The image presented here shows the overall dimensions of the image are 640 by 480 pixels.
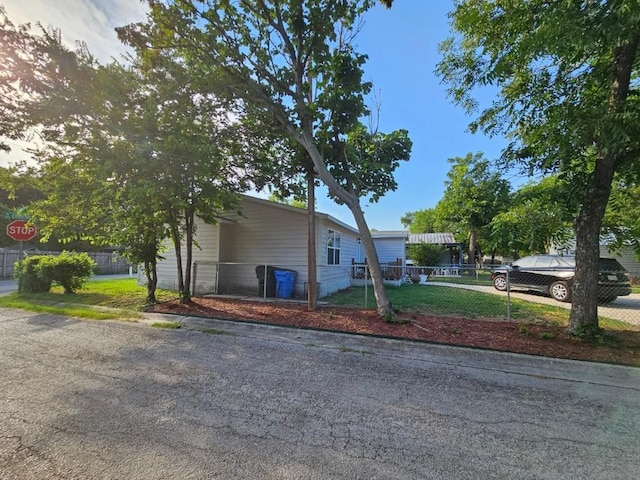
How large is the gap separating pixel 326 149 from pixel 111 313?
261 inches


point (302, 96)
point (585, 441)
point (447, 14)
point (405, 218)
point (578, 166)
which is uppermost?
point (405, 218)

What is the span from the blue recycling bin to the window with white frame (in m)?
1.97

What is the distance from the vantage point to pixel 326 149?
7.33 metres

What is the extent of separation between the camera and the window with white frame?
11.7 metres

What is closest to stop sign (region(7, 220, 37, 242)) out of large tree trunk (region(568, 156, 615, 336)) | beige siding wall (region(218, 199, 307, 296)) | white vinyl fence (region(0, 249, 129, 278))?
white vinyl fence (region(0, 249, 129, 278))

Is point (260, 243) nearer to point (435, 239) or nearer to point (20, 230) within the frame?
point (20, 230)

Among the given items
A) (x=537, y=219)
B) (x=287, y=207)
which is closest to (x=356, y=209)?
(x=537, y=219)

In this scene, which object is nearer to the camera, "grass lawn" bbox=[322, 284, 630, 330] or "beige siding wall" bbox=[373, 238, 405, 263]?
"grass lawn" bbox=[322, 284, 630, 330]

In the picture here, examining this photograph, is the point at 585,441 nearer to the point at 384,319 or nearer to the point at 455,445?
the point at 455,445

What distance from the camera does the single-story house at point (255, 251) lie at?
1050 centimetres

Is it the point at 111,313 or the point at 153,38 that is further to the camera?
the point at 111,313

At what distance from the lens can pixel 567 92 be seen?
17.6 ft

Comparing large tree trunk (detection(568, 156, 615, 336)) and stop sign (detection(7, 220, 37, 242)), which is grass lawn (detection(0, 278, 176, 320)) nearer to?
stop sign (detection(7, 220, 37, 242))

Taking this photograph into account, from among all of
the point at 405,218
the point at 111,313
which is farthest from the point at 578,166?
the point at 405,218
